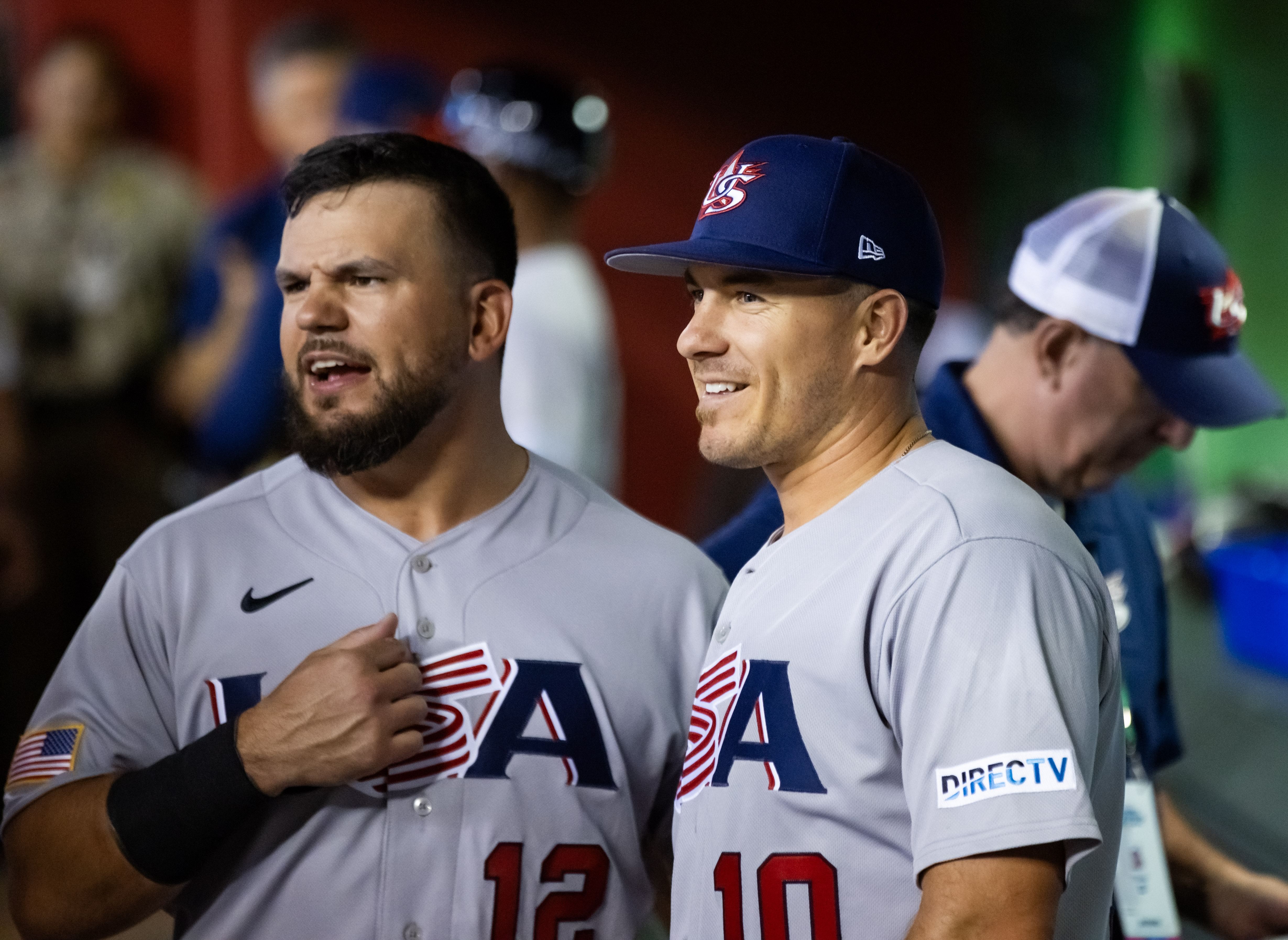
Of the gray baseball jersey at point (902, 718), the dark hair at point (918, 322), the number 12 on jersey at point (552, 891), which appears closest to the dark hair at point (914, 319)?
the dark hair at point (918, 322)

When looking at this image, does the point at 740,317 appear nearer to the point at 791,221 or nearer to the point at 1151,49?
the point at 791,221

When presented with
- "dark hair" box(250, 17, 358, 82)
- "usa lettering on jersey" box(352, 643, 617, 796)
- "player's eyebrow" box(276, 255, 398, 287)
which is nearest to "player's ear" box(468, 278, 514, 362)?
"player's eyebrow" box(276, 255, 398, 287)

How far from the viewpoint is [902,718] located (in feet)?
3.84

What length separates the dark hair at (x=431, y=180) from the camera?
1.63 metres

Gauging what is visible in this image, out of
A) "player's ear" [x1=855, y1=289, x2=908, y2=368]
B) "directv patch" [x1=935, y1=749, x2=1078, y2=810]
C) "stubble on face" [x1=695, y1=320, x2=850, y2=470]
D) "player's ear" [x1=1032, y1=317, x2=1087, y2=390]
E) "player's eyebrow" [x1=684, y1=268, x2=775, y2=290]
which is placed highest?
"player's ear" [x1=1032, y1=317, x2=1087, y2=390]

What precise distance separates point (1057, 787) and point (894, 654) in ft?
0.58

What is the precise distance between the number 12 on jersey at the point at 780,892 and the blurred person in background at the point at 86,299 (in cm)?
367

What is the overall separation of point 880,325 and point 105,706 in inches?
37.2

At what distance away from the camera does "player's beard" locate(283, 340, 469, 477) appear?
1584mm

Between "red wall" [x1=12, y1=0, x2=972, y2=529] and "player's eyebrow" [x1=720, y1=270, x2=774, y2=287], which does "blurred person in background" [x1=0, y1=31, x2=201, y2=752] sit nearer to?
"red wall" [x1=12, y1=0, x2=972, y2=529]

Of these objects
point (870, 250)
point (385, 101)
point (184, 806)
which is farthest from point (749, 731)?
point (385, 101)

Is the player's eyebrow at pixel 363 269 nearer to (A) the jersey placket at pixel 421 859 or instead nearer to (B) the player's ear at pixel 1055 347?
(A) the jersey placket at pixel 421 859

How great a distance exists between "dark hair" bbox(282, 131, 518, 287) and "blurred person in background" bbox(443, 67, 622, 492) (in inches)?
40.6

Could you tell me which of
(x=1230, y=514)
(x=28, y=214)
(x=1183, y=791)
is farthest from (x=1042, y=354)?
(x=28, y=214)
